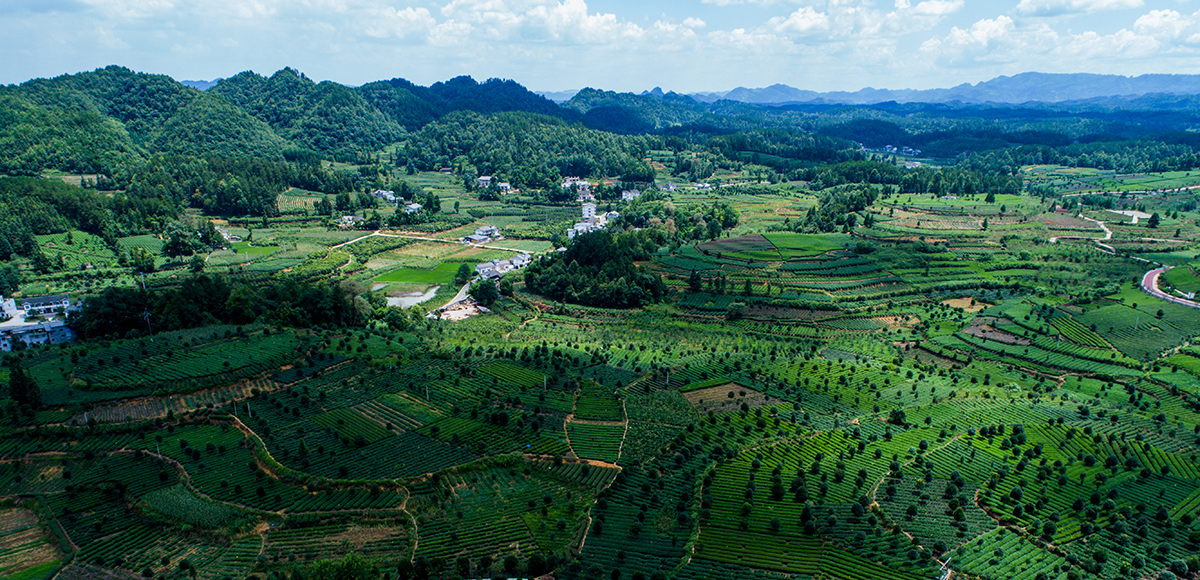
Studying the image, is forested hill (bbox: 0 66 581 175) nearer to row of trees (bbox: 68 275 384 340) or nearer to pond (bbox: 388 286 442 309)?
row of trees (bbox: 68 275 384 340)

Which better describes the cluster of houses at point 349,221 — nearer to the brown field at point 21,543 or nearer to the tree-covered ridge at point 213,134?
the tree-covered ridge at point 213,134

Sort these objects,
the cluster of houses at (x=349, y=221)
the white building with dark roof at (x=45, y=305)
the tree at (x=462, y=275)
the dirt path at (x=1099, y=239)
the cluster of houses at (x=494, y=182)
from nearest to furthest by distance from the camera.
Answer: the white building with dark roof at (x=45, y=305) → the tree at (x=462, y=275) → the dirt path at (x=1099, y=239) → the cluster of houses at (x=349, y=221) → the cluster of houses at (x=494, y=182)

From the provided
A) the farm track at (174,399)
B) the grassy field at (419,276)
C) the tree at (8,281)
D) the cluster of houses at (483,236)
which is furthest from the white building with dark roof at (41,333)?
the cluster of houses at (483,236)

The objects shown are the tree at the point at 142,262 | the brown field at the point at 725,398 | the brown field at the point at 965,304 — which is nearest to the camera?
the brown field at the point at 725,398

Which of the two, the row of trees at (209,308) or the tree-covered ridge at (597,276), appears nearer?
the row of trees at (209,308)

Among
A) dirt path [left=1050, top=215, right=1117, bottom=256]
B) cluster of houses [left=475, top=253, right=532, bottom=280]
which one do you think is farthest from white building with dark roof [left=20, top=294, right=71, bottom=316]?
dirt path [left=1050, top=215, right=1117, bottom=256]

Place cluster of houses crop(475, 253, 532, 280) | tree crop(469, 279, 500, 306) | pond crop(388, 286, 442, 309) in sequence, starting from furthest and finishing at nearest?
cluster of houses crop(475, 253, 532, 280), pond crop(388, 286, 442, 309), tree crop(469, 279, 500, 306)
